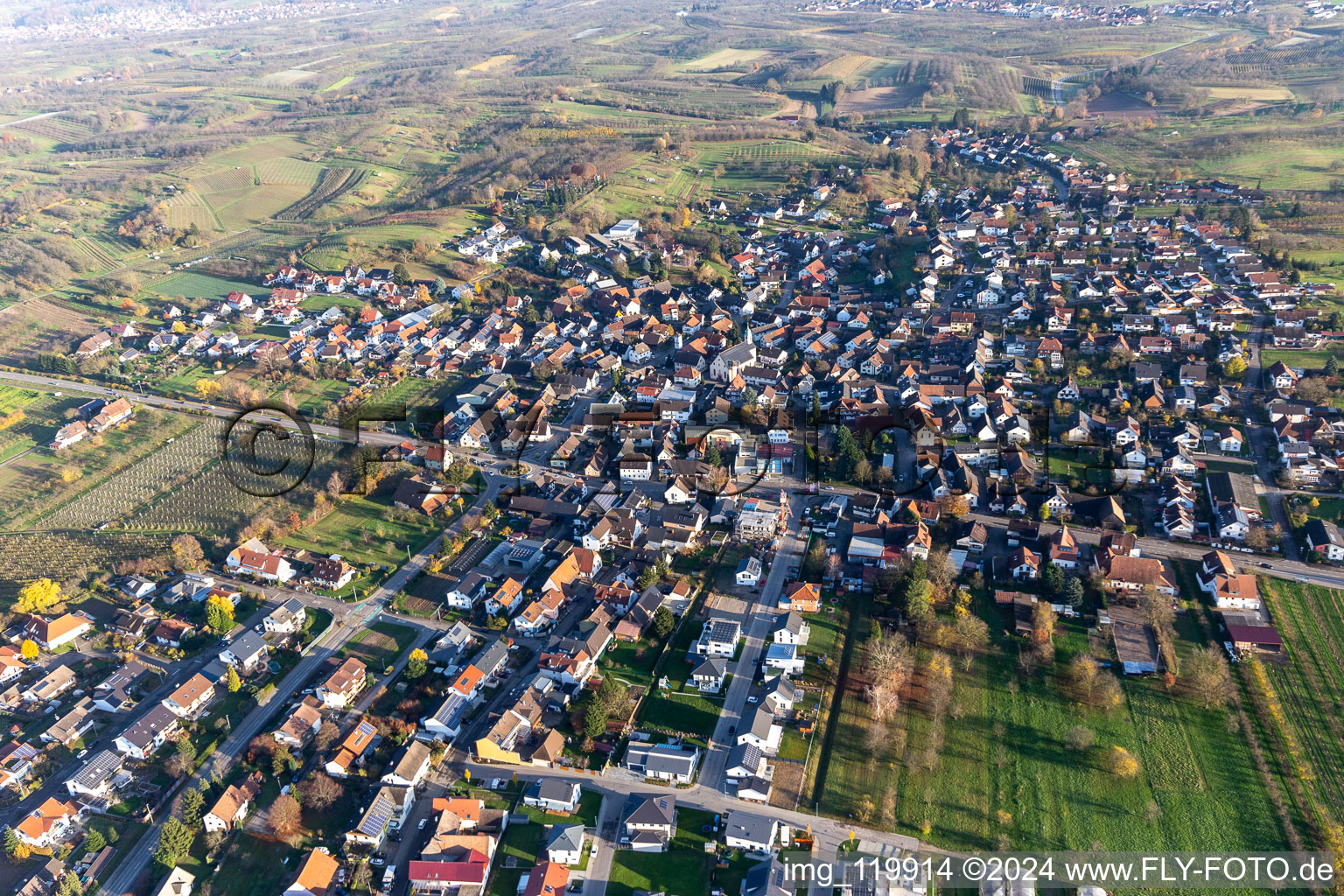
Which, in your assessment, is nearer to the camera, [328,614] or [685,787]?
[685,787]

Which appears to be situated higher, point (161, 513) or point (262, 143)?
point (262, 143)

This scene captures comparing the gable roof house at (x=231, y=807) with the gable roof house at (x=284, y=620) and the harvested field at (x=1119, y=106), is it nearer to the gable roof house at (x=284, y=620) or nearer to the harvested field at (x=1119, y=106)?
the gable roof house at (x=284, y=620)

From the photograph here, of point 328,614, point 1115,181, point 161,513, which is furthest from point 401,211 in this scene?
point 1115,181

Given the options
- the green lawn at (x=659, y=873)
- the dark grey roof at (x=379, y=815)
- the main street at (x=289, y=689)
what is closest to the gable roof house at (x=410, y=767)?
the dark grey roof at (x=379, y=815)

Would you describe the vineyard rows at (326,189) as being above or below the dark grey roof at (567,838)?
above

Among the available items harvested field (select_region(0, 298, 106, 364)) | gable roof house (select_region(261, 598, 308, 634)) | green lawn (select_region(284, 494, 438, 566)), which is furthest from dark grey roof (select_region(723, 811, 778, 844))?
harvested field (select_region(0, 298, 106, 364))

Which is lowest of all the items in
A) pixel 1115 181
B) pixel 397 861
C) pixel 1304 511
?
pixel 397 861

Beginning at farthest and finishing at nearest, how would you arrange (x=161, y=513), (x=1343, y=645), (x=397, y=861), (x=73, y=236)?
(x=73, y=236), (x=161, y=513), (x=1343, y=645), (x=397, y=861)

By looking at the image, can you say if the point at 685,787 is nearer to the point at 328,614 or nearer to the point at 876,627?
the point at 876,627

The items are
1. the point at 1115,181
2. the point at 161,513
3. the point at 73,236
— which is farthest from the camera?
the point at 73,236
